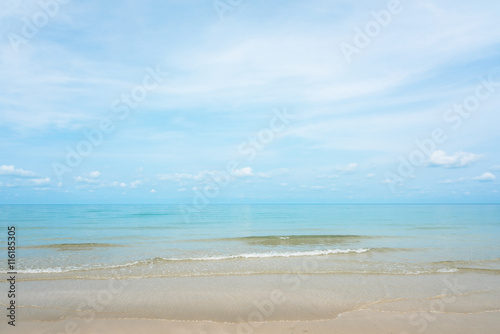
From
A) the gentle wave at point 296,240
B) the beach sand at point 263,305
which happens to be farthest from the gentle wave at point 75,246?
the beach sand at point 263,305

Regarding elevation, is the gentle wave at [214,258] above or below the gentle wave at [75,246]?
below

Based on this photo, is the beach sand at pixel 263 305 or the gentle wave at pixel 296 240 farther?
the gentle wave at pixel 296 240

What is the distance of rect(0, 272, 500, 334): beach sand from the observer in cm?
743

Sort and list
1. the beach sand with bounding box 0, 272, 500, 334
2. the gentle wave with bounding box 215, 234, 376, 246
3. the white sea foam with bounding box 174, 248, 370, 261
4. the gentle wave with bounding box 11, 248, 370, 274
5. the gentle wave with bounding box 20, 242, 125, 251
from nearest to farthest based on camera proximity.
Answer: the beach sand with bounding box 0, 272, 500, 334 < the gentle wave with bounding box 11, 248, 370, 274 < the white sea foam with bounding box 174, 248, 370, 261 < the gentle wave with bounding box 20, 242, 125, 251 < the gentle wave with bounding box 215, 234, 376, 246

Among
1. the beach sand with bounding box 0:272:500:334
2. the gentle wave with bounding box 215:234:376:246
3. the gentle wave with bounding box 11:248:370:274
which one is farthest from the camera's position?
the gentle wave with bounding box 215:234:376:246

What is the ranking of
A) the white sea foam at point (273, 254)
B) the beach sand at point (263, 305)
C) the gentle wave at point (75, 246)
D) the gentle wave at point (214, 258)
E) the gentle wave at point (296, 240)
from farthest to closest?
1. the gentle wave at point (296, 240)
2. the gentle wave at point (75, 246)
3. the white sea foam at point (273, 254)
4. the gentle wave at point (214, 258)
5. the beach sand at point (263, 305)

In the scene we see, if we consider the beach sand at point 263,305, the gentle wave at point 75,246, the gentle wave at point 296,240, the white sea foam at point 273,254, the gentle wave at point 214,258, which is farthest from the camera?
the gentle wave at point 296,240

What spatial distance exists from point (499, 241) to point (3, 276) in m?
30.7

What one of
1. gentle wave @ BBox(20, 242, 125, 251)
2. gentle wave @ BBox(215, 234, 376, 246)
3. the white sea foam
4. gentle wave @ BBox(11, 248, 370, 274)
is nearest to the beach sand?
gentle wave @ BBox(11, 248, 370, 274)

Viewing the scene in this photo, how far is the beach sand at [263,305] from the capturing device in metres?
7.43

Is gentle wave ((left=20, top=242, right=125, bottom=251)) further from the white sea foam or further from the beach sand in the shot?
the beach sand

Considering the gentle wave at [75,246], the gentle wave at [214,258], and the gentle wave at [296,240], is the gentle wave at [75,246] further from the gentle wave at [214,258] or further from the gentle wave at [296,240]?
the gentle wave at [296,240]

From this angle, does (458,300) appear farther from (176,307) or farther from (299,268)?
(176,307)

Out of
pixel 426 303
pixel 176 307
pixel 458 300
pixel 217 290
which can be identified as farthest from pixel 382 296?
pixel 176 307
